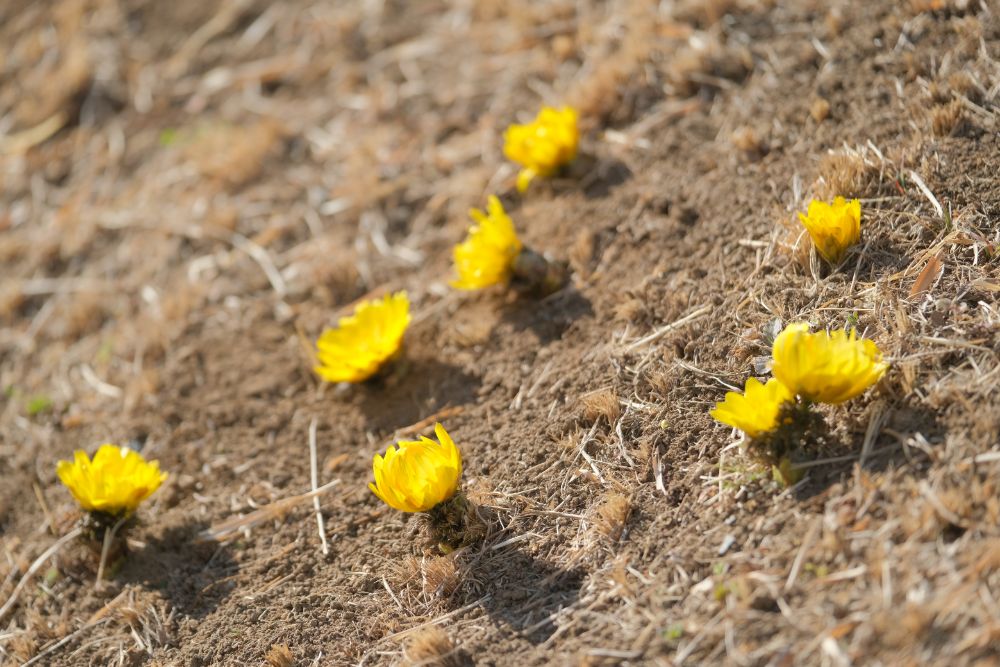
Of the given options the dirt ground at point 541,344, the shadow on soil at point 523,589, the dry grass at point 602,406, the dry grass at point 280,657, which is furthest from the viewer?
the dry grass at point 602,406

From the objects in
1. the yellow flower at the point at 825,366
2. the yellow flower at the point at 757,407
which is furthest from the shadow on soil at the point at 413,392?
the yellow flower at the point at 825,366

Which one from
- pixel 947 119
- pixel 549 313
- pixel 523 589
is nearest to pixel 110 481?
pixel 523 589

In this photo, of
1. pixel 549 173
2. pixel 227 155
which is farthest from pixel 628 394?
pixel 227 155

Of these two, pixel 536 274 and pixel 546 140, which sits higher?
pixel 546 140

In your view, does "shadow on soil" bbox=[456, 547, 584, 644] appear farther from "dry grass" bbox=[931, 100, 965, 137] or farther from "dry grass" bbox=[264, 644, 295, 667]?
"dry grass" bbox=[931, 100, 965, 137]

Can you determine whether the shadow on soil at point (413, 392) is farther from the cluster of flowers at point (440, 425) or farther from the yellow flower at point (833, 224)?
the yellow flower at point (833, 224)

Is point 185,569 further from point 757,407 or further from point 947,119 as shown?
point 947,119
